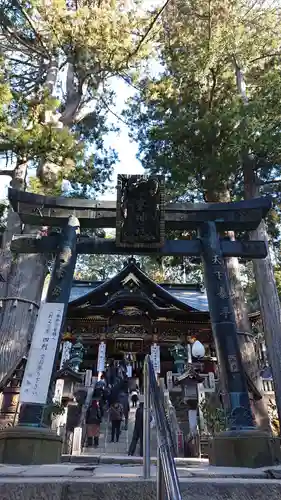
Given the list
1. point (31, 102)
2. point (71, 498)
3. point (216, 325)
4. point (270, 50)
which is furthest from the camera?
point (270, 50)

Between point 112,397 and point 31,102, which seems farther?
point 31,102

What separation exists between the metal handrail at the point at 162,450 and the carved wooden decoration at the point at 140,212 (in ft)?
13.1

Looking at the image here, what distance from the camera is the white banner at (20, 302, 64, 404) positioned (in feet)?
16.5

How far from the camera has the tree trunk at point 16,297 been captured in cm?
855

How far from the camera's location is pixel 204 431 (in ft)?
29.4

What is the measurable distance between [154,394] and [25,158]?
922cm

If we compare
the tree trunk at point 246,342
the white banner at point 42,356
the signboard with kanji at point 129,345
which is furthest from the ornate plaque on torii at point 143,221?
the signboard with kanji at point 129,345

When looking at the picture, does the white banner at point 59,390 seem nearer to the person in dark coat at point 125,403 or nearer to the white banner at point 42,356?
the person in dark coat at point 125,403

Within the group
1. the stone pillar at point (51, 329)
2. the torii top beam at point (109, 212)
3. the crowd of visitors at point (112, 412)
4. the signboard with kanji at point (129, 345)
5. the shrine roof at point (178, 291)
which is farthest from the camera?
the shrine roof at point (178, 291)

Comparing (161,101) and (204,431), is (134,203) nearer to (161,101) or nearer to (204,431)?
(204,431)

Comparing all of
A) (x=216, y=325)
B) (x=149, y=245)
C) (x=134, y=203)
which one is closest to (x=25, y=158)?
(x=134, y=203)

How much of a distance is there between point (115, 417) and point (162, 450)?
7.56m

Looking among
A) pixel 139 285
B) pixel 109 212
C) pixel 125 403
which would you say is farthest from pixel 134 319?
pixel 109 212

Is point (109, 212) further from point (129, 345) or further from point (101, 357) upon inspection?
point (129, 345)
